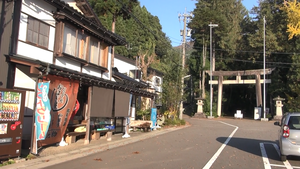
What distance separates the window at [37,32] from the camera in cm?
994

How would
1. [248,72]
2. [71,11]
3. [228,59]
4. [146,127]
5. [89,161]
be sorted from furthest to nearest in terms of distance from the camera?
1. [228,59]
2. [248,72]
3. [146,127]
4. [71,11]
5. [89,161]

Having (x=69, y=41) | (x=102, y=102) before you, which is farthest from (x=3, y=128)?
(x=102, y=102)

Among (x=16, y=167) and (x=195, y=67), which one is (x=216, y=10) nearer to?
(x=195, y=67)

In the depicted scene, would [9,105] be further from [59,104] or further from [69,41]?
[69,41]

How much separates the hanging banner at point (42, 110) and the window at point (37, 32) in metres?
2.33

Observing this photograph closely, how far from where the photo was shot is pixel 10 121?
732 centimetres

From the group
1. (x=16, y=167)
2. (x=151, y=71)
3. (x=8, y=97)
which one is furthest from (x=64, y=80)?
(x=151, y=71)

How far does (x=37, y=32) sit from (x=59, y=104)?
9.72ft

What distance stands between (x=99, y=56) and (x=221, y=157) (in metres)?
8.43

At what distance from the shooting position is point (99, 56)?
14.5 m

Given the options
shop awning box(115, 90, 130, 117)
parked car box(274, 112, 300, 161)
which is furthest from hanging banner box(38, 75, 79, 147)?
parked car box(274, 112, 300, 161)

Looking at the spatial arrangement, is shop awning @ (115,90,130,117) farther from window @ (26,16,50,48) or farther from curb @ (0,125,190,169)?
window @ (26,16,50,48)

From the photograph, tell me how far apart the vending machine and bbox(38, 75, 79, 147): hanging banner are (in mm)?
1681

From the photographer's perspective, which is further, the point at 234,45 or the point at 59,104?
the point at 234,45
